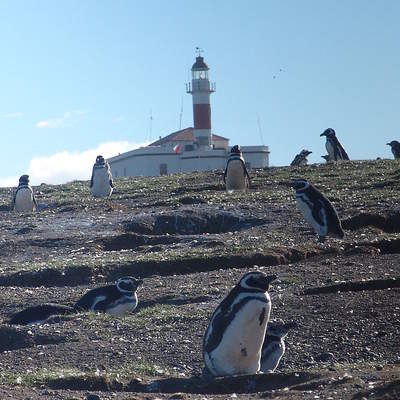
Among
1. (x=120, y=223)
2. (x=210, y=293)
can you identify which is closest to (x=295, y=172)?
(x=120, y=223)

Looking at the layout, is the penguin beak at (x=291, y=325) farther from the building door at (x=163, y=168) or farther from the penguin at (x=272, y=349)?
the building door at (x=163, y=168)

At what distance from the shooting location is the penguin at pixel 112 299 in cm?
1191

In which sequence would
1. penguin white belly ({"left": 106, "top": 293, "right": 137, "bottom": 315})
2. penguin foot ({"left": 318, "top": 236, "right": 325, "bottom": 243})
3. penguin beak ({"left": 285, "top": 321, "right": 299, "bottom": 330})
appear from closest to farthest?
penguin beak ({"left": 285, "top": 321, "right": 299, "bottom": 330}) < penguin white belly ({"left": 106, "top": 293, "right": 137, "bottom": 315}) < penguin foot ({"left": 318, "top": 236, "right": 325, "bottom": 243})

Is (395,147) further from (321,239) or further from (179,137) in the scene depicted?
(179,137)

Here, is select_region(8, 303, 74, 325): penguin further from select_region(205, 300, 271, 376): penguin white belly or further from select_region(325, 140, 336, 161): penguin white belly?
select_region(325, 140, 336, 161): penguin white belly

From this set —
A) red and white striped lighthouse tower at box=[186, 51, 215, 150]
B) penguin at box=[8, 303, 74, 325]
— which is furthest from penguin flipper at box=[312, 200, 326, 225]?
Answer: red and white striped lighthouse tower at box=[186, 51, 215, 150]

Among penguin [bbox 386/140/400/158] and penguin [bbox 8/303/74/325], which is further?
penguin [bbox 386/140/400/158]

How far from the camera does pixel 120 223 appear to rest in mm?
18156

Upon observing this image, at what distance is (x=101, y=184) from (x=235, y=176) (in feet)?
10.5

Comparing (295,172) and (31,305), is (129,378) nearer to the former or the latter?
(31,305)

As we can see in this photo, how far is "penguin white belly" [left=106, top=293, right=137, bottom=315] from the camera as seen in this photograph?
1189cm

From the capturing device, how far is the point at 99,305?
39.5 ft

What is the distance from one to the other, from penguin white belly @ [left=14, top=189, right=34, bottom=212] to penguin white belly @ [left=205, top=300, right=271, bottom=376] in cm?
1484

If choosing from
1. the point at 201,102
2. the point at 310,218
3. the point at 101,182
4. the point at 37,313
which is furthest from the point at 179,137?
the point at 37,313
